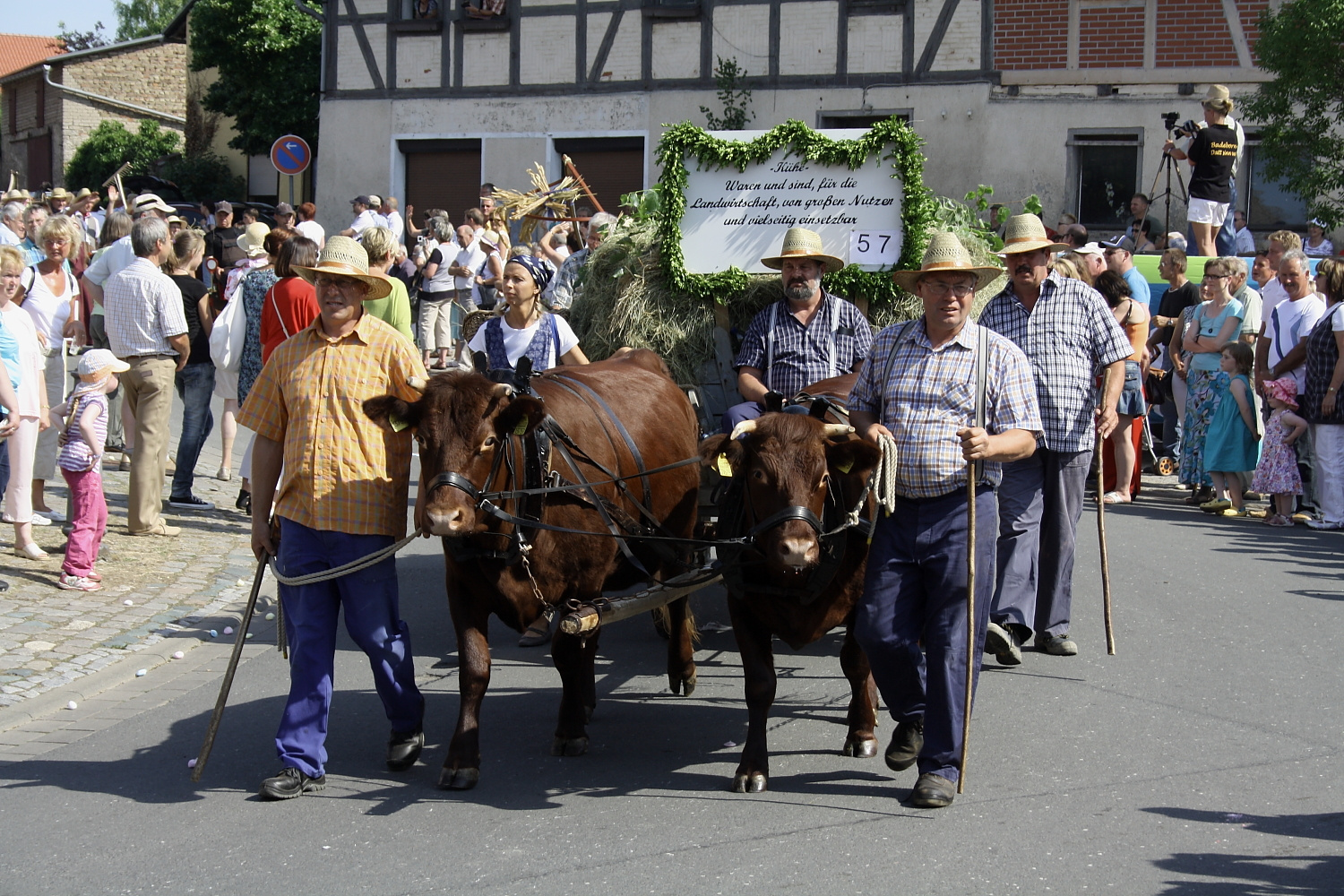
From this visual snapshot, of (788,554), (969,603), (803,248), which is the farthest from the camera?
(803,248)

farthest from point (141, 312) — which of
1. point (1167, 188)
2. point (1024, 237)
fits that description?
point (1167, 188)

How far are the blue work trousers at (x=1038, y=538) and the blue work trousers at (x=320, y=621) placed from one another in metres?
3.21

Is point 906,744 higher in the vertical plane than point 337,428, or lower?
lower

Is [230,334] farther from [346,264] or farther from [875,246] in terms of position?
[346,264]

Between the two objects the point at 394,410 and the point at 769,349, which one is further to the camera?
the point at 769,349

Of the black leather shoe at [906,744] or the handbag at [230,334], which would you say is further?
the handbag at [230,334]

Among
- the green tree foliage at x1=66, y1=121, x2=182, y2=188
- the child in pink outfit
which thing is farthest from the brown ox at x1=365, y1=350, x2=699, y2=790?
the green tree foliage at x1=66, y1=121, x2=182, y2=188

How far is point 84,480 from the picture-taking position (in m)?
8.47

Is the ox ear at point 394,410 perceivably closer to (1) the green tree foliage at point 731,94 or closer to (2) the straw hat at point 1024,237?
(2) the straw hat at point 1024,237

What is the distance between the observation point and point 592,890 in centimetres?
444

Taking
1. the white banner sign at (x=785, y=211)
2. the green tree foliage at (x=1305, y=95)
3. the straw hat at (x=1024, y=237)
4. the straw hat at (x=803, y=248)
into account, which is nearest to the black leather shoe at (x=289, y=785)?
the straw hat at (x=803, y=248)

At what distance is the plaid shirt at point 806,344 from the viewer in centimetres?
755

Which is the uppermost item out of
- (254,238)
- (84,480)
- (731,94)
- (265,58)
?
(265,58)

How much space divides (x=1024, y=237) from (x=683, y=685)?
2944mm
